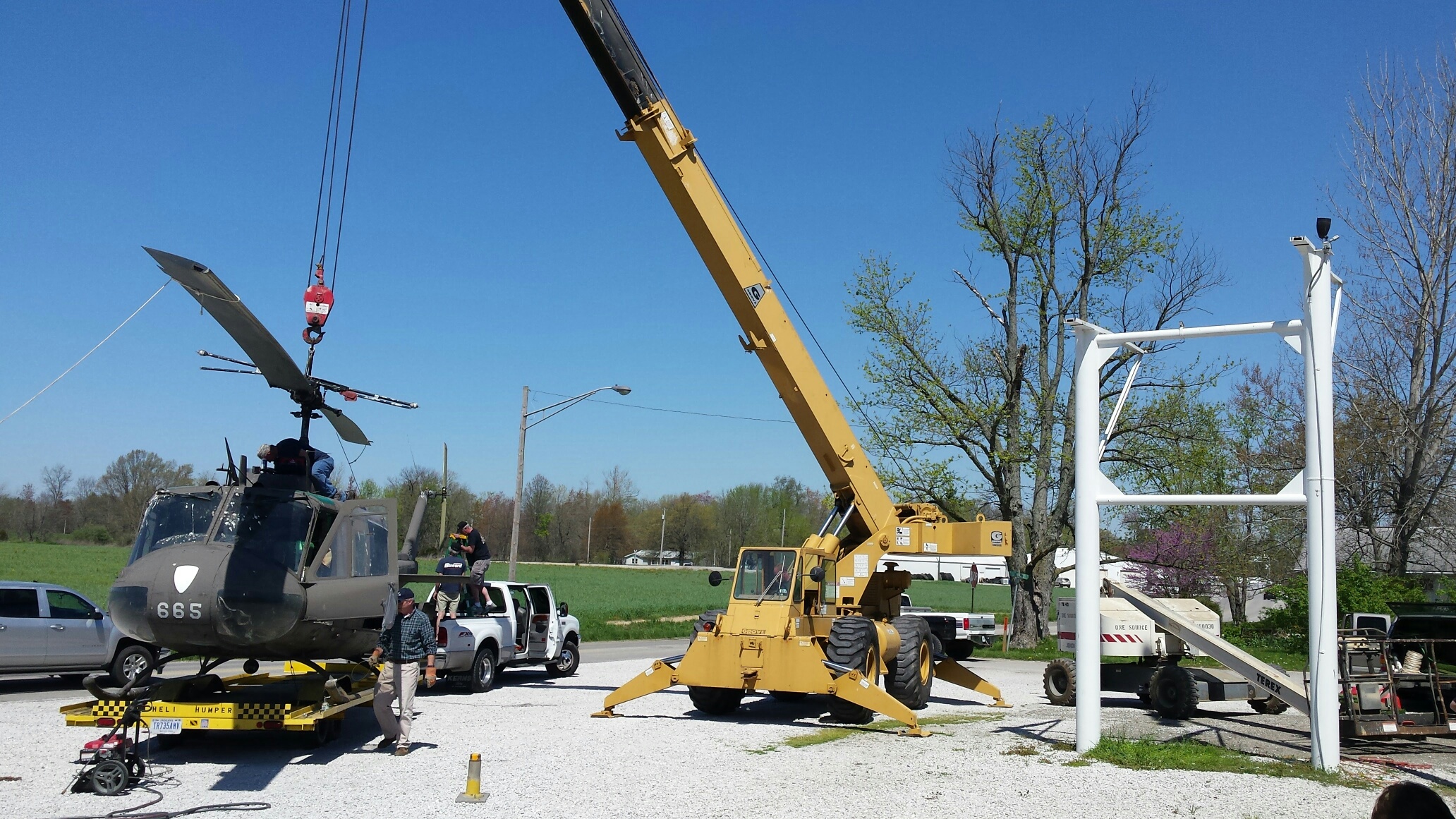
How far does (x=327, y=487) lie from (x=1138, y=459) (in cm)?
2323

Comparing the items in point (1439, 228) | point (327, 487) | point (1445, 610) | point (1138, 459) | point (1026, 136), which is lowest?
point (1445, 610)

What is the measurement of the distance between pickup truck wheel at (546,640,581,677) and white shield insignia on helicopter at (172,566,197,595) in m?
11.4

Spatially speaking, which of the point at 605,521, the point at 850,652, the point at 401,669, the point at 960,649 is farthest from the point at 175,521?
the point at 605,521

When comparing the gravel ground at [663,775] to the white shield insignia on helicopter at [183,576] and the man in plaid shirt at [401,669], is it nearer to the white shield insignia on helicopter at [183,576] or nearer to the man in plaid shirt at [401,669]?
the man in plaid shirt at [401,669]

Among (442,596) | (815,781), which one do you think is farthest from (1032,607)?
(815,781)

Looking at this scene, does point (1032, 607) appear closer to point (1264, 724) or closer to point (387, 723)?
point (1264, 724)

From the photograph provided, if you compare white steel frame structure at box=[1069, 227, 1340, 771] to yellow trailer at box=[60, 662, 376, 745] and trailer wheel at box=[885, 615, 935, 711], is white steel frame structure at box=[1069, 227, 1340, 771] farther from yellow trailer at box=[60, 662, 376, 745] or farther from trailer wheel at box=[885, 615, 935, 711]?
yellow trailer at box=[60, 662, 376, 745]

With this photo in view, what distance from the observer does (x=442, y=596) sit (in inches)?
631

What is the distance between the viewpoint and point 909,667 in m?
15.4

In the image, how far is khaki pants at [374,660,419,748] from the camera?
37.6ft

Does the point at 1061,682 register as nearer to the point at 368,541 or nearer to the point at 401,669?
the point at 401,669

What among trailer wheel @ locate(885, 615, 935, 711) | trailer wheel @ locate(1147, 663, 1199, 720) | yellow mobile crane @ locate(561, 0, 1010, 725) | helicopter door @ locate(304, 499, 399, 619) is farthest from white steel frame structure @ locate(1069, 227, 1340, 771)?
helicopter door @ locate(304, 499, 399, 619)

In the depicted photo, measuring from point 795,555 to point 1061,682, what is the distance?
17.3ft

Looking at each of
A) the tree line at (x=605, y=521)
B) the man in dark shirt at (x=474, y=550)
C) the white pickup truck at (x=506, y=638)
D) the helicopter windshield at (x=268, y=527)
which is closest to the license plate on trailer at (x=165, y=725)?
the helicopter windshield at (x=268, y=527)
